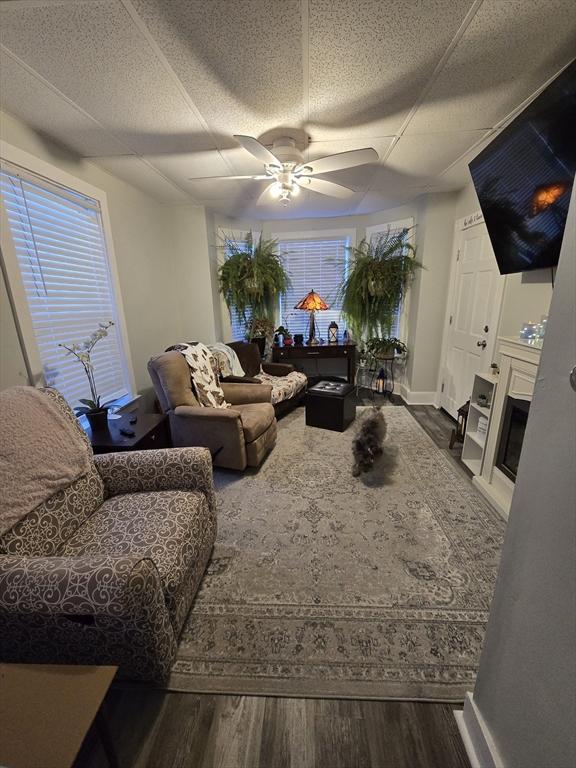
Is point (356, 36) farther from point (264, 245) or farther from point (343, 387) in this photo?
point (264, 245)

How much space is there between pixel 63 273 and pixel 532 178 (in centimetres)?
297

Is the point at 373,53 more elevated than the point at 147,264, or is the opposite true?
the point at 373,53

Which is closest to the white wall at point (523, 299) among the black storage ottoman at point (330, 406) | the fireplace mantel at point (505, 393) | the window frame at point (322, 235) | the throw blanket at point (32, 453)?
Answer: the fireplace mantel at point (505, 393)

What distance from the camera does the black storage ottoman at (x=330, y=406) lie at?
3.07 m

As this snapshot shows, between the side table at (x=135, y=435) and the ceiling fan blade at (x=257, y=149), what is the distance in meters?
1.81

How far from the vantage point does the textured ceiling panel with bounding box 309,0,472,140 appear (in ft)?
3.80

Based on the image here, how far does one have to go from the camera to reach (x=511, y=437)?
201cm

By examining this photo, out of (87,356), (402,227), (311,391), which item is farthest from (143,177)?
(402,227)

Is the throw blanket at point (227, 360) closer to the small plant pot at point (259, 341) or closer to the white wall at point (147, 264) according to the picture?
the white wall at point (147, 264)

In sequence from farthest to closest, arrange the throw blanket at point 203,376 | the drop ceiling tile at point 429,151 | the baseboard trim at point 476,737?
the throw blanket at point 203,376 < the drop ceiling tile at point 429,151 < the baseboard trim at point 476,737

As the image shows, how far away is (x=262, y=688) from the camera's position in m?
1.10

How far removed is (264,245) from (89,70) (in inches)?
110

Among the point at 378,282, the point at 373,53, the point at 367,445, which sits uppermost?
the point at 373,53

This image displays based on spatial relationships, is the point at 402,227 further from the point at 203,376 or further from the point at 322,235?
the point at 203,376
